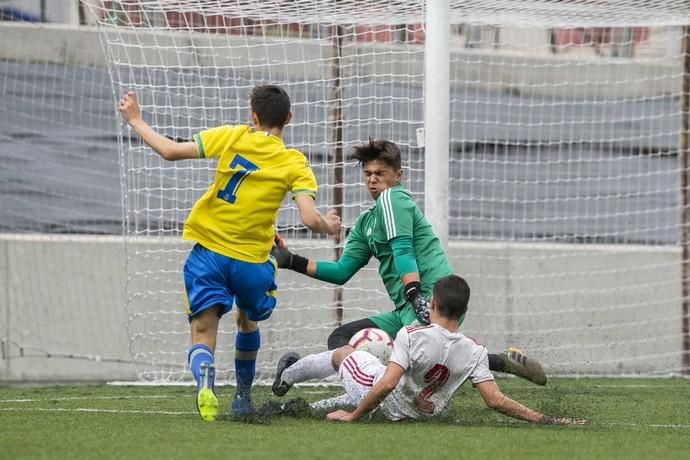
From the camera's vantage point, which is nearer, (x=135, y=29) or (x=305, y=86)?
(x=135, y=29)

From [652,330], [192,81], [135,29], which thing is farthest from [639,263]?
[135,29]

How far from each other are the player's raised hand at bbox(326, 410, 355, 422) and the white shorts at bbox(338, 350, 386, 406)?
0.41 feet

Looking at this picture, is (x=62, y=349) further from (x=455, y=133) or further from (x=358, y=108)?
(x=455, y=133)

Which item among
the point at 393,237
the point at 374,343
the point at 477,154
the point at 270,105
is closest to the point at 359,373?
the point at 374,343

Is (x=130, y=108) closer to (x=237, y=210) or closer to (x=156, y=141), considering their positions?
(x=156, y=141)

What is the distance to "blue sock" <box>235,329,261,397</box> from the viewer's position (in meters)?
6.04

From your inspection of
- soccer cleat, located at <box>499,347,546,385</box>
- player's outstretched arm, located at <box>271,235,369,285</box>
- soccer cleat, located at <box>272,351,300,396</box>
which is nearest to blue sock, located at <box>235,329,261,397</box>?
soccer cleat, located at <box>272,351,300,396</box>

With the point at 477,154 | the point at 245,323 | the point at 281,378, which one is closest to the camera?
the point at 245,323

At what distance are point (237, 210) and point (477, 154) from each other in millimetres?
6546

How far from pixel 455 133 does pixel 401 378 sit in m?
6.75

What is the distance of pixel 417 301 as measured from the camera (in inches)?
240

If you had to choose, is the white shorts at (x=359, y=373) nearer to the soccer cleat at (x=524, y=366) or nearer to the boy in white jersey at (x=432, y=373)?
the boy in white jersey at (x=432, y=373)

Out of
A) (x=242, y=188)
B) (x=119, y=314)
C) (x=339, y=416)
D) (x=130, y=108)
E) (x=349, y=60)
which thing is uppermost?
(x=349, y=60)

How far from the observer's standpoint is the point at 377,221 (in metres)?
6.53
